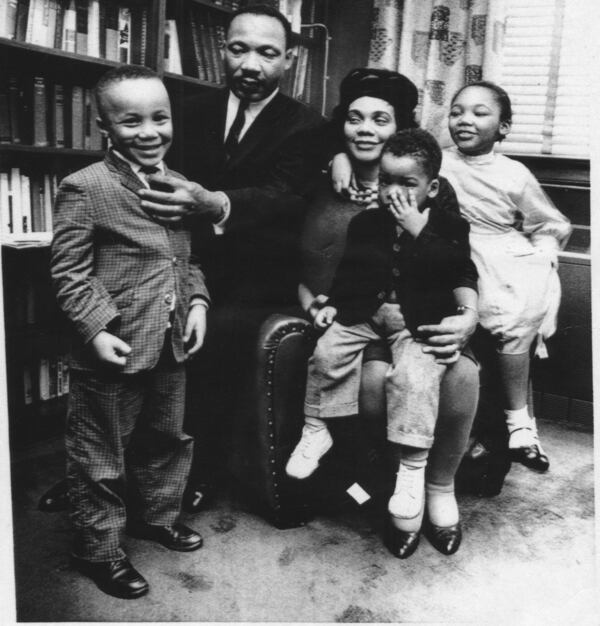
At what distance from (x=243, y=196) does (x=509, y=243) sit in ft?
2.55

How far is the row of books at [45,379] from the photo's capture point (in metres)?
1.83

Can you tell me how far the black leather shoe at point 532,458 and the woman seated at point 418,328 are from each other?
43 cm

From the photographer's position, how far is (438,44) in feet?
7.11

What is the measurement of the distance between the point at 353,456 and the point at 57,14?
4.54ft

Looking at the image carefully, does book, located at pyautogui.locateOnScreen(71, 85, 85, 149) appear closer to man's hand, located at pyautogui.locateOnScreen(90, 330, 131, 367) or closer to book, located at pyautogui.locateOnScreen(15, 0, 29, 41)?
book, located at pyautogui.locateOnScreen(15, 0, 29, 41)

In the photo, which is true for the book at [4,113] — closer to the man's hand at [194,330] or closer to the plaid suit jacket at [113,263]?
the plaid suit jacket at [113,263]

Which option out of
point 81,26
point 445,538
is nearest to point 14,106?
point 81,26

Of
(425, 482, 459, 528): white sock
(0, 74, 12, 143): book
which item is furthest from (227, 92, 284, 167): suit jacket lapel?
(425, 482, 459, 528): white sock

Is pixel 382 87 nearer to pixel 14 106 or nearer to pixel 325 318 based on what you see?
pixel 325 318

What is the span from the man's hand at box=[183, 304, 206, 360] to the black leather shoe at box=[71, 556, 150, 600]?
42 cm

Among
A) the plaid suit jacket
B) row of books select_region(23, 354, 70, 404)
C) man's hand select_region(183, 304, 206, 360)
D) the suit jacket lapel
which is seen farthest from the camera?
row of books select_region(23, 354, 70, 404)

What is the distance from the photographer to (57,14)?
1664 mm

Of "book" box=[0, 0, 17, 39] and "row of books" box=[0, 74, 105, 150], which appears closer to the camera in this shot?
"book" box=[0, 0, 17, 39]

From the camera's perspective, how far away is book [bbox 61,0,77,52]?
1688 millimetres
